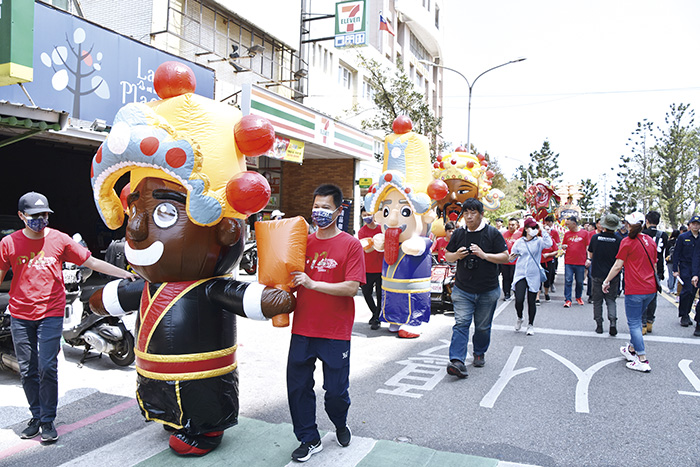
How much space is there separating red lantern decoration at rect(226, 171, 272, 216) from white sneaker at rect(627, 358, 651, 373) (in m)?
4.90

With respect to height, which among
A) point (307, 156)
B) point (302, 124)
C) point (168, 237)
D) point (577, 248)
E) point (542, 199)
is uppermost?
point (302, 124)

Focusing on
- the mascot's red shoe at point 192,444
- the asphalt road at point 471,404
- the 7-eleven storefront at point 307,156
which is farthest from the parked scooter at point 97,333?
the 7-eleven storefront at point 307,156

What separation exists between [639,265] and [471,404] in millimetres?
2902

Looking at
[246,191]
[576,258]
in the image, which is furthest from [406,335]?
[576,258]

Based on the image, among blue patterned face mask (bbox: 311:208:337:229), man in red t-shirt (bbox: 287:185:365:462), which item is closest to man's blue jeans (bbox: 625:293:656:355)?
man in red t-shirt (bbox: 287:185:365:462)

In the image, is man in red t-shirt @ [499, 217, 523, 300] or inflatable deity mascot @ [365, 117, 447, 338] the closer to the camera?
inflatable deity mascot @ [365, 117, 447, 338]

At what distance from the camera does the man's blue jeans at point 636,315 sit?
20.5 ft

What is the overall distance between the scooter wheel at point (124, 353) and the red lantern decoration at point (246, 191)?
3075 millimetres

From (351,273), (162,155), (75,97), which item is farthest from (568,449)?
(75,97)

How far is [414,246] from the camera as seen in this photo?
764cm

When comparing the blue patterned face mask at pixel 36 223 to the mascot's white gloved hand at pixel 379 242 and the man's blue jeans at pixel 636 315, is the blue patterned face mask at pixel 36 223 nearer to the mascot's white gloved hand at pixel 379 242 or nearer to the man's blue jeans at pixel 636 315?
the mascot's white gloved hand at pixel 379 242

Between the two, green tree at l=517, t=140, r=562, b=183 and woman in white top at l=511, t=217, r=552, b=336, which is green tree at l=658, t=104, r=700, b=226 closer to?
green tree at l=517, t=140, r=562, b=183

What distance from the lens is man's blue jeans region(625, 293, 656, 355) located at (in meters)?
6.24

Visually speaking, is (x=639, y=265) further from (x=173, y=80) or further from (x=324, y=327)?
(x=173, y=80)
